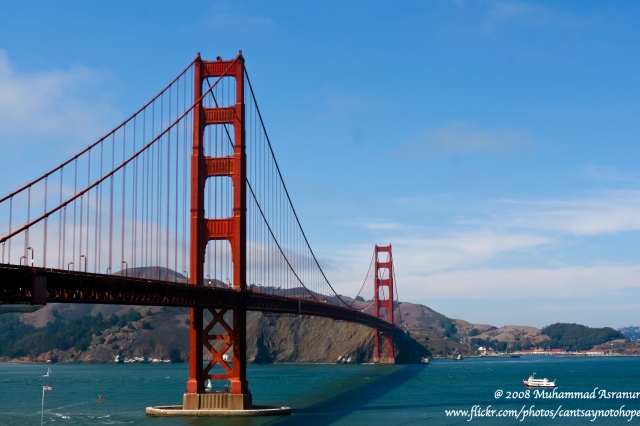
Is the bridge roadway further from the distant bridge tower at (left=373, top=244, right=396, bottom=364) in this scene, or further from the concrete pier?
the distant bridge tower at (left=373, top=244, right=396, bottom=364)

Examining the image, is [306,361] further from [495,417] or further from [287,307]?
[495,417]

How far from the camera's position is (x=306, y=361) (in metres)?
199

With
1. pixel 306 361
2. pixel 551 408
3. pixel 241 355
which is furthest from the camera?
pixel 306 361

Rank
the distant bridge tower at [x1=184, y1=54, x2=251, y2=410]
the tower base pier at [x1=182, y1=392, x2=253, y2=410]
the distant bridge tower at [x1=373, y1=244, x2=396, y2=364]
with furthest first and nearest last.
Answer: the distant bridge tower at [x1=373, y1=244, x2=396, y2=364], the distant bridge tower at [x1=184, y1=54, x2=251, y2=410], the tower base pier at [x1=182, y1=392, x2=253, y2=410]

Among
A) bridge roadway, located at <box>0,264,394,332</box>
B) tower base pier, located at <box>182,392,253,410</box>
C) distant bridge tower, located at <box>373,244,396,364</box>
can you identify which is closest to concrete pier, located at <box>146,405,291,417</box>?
tower base pier, located at <box>182,392,253,410</box>

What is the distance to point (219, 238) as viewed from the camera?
54.6 m

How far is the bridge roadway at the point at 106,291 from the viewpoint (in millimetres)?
32875

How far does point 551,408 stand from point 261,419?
24544mm

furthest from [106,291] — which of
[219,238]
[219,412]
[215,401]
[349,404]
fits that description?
[349,404]

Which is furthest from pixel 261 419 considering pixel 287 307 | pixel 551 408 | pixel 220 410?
pixel 551 408

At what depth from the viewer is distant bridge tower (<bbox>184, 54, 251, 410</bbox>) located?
52.4 metres

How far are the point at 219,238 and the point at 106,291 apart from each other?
50.2 ft

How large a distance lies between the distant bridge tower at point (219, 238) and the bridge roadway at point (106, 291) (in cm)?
171

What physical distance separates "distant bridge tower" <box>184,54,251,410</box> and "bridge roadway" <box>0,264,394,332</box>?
171 centimetres
